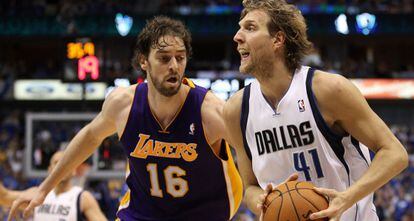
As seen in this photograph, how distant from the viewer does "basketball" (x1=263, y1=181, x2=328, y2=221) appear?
3.36 m

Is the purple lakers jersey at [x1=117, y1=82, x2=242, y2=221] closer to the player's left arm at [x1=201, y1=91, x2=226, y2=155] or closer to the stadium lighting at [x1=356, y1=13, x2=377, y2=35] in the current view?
the player's left arm at [x1=201, y1=91, x2=226, y2=155]

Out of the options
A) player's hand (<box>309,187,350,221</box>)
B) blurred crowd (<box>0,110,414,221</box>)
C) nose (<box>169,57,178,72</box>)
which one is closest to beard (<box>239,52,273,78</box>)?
player's hand (<box>309,187,350,221</box>)

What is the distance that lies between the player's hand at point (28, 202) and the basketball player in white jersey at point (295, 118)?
169cm

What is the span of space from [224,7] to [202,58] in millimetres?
1778

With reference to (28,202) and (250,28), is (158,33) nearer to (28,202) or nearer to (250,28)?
(250,28)

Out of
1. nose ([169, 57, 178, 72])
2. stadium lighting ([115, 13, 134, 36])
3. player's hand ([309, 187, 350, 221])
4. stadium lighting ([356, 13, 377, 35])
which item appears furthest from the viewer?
stadium lighting ([115, 13, 134, 36])

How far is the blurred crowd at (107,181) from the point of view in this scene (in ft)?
44.0

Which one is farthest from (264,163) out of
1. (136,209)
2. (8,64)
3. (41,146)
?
(8,64)

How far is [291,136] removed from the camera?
382 cm

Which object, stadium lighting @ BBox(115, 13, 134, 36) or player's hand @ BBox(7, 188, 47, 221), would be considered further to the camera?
stadium lighting @ BBox(115, 13, 134, 36)

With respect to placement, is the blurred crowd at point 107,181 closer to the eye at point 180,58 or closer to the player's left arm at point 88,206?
the player's left arm at point 88,206

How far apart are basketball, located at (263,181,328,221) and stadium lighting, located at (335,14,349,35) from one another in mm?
14231

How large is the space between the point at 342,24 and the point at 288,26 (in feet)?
45.5

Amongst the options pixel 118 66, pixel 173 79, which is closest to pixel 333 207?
pixel 173 79
